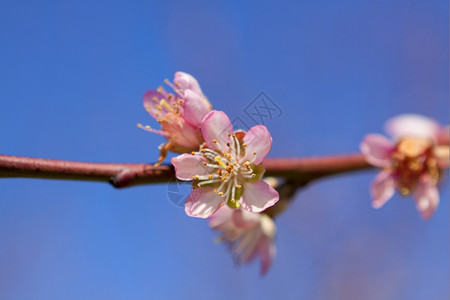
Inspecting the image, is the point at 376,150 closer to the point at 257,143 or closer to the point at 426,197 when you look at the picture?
the point at 426,197

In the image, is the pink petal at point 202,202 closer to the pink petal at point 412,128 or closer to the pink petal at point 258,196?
the pink petal at point 258,196

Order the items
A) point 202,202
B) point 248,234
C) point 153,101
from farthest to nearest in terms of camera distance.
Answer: point 248,234 → point 153,101 → point 202,202

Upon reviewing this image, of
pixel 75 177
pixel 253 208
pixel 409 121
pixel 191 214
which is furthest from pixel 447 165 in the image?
pixel 75 177

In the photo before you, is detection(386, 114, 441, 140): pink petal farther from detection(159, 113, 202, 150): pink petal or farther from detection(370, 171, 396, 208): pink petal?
detection(159, 113, 202, 150): pink petal

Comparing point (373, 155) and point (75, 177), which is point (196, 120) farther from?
point (373, 155)

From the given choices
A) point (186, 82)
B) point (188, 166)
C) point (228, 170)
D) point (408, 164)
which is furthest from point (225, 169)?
point (408, 164)

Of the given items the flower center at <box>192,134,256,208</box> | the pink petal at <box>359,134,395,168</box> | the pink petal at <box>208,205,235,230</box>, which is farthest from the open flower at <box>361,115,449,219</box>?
the flower center at <box>192,134,256,208</box>
